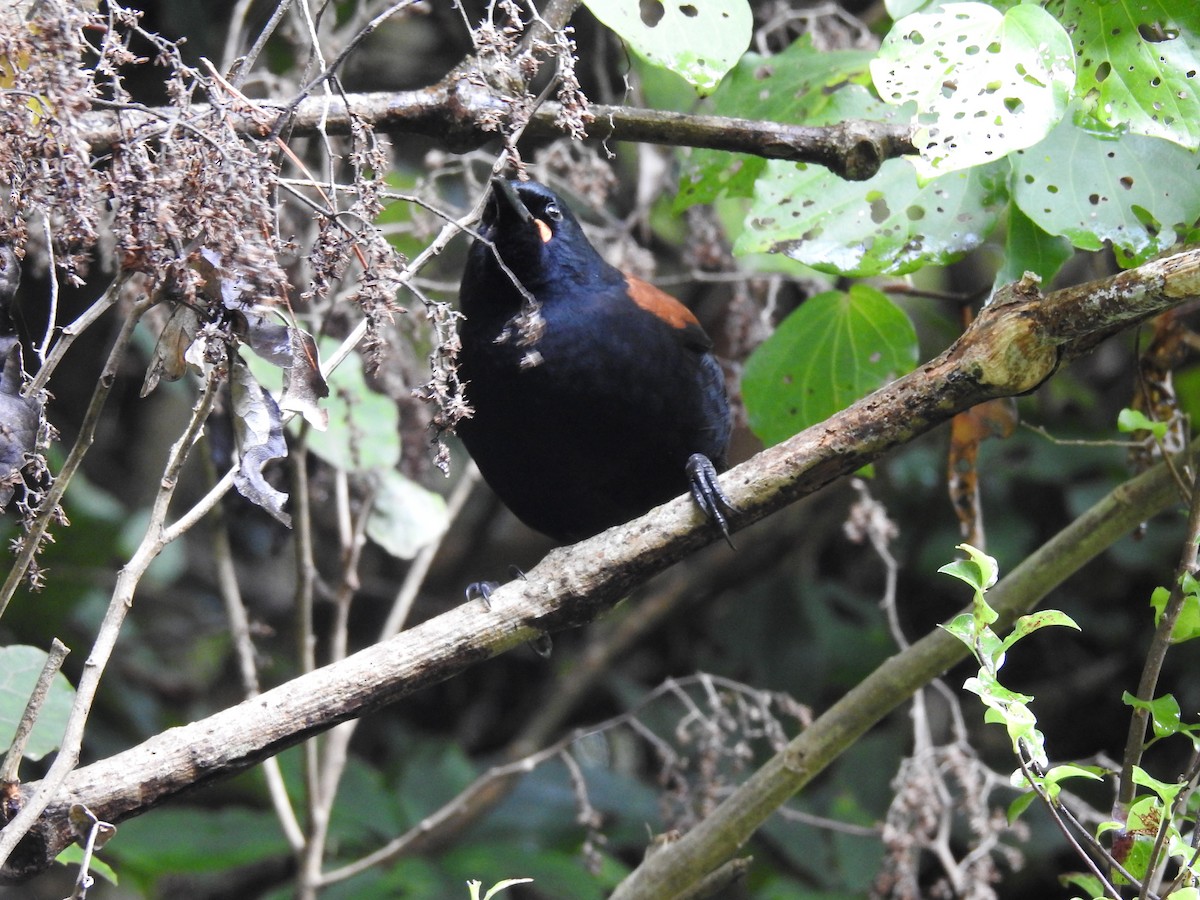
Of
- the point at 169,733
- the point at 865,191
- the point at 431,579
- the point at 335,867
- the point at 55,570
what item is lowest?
the point at 335,867

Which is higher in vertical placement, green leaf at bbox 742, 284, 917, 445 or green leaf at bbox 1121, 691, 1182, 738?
green leaf at bbox 742, 284, 917, 445

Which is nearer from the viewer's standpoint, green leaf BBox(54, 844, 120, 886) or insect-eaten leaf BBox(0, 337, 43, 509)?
insect-eaten leaf BBox(0, 337, 43, 509)

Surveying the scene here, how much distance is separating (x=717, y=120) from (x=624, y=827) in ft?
7.85

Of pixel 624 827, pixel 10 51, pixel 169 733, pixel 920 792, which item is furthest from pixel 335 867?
pixel 10 51

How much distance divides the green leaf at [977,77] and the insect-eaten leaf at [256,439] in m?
0.76

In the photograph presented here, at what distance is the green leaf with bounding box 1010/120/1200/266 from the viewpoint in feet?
5.49

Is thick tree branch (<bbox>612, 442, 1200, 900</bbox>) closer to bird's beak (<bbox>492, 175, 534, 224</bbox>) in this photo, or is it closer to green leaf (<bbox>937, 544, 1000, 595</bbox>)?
green leaf (<bbox>937, 544, 1000, 595</bbox>)

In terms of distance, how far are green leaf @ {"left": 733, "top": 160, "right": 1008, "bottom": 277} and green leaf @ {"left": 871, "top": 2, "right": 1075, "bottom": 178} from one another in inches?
15.0

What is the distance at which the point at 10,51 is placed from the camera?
114 centimetres

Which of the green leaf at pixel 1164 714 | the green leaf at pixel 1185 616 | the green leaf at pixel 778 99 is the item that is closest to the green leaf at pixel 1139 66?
the green leaf at pixel 778 99

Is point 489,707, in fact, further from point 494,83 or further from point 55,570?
point 494,83

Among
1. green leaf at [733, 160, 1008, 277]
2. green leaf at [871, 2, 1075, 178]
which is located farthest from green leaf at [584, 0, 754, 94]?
green leaf at [733, 160, 1008, 277]

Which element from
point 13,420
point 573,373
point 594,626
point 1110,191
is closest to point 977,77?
point 1110,191

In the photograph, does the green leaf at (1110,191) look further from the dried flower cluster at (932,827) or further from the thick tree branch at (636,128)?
the dried flower cluster at (932,827)
